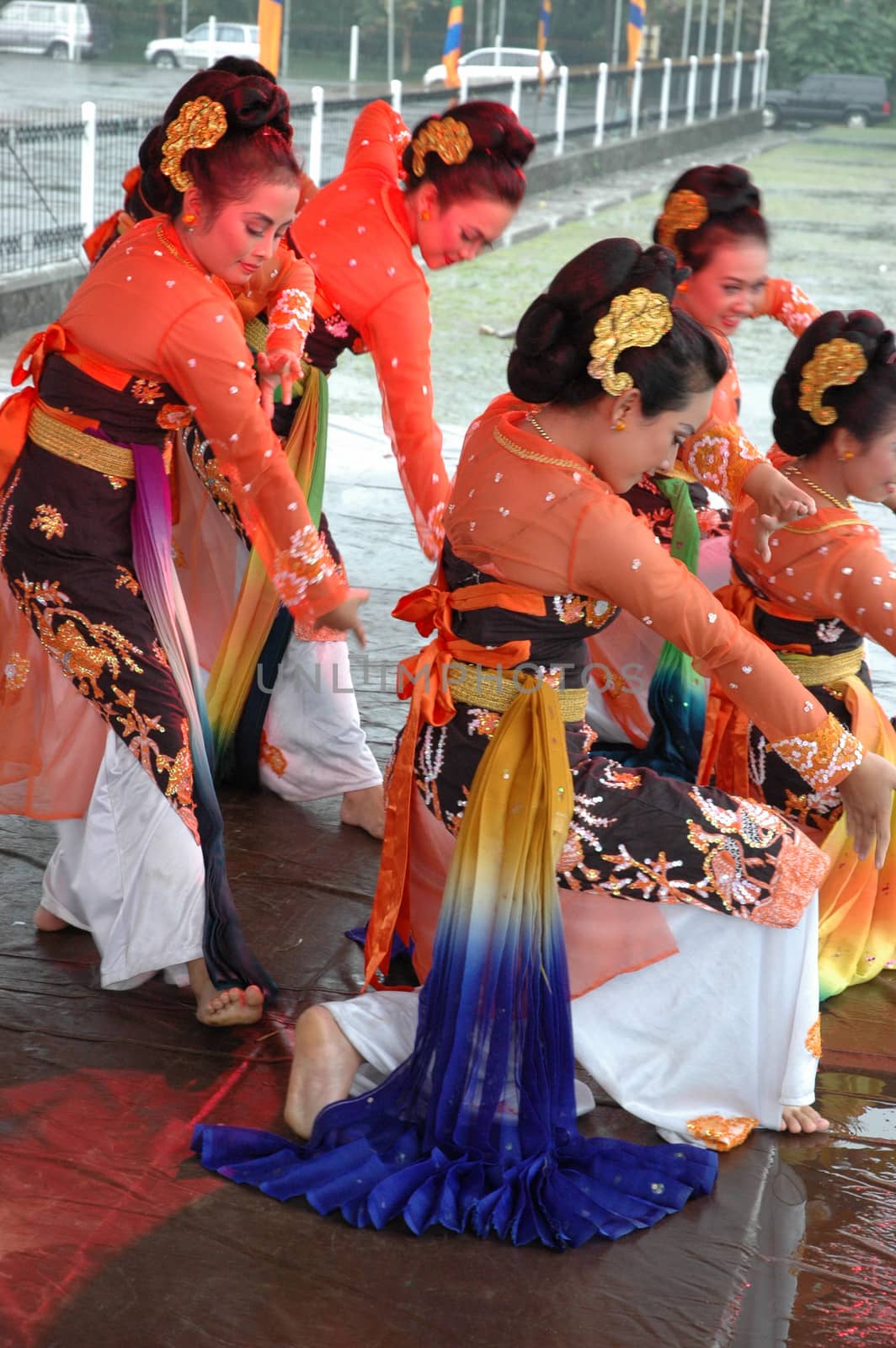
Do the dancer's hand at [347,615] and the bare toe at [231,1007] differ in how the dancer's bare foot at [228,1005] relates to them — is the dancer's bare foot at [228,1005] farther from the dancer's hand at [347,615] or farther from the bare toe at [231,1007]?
the dancer's hand at [347,615]

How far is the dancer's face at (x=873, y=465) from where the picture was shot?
8.26 ft

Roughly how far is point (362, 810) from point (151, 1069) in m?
0.98

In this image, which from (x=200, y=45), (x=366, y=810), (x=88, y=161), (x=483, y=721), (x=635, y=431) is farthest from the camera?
(x=200, y=45)

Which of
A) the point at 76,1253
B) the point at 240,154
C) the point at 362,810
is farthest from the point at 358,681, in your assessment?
the point at 76,1253

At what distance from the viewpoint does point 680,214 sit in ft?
10.4

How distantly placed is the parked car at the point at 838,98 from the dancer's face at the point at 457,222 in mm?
26522

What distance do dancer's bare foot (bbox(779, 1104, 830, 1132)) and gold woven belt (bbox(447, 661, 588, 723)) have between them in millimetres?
662

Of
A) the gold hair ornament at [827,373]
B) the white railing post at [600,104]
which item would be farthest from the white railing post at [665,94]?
the gold hair ornament at [827,373]

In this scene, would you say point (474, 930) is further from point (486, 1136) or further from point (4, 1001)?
point (4, 1001)

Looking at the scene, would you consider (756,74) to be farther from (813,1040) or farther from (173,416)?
(813,1040)

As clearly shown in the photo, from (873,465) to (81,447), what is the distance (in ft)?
4.17

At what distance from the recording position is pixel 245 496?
2.37 metres

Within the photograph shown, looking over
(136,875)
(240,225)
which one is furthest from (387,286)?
(136,875)

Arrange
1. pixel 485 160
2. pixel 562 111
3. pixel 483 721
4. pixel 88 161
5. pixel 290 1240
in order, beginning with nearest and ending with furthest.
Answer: pixel 290 1240 < pixel 483 721 < pixel 485 160 < pixel 88 161 < pixel 562 111
